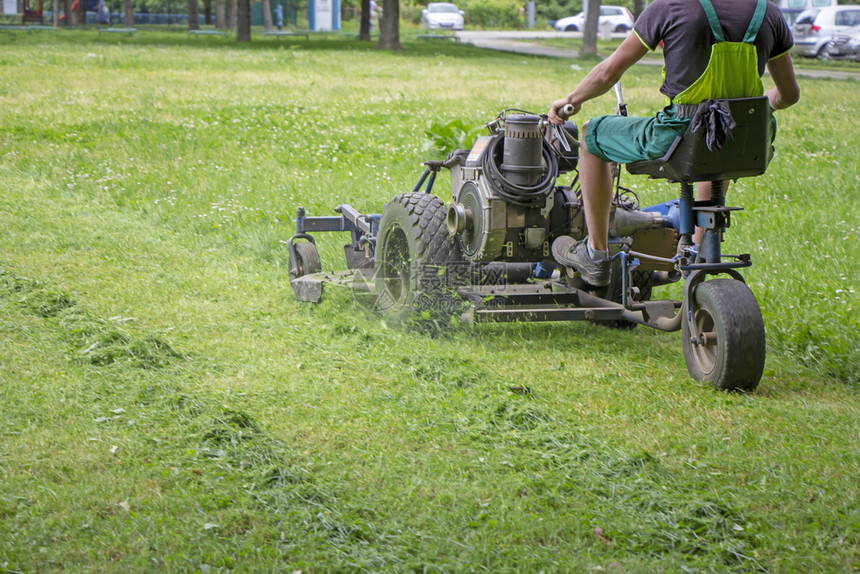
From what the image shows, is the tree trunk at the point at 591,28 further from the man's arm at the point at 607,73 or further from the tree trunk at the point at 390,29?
the man's arm at the point at 607,73

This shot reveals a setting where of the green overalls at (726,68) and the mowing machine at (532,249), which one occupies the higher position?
the green overalls at (726,68)

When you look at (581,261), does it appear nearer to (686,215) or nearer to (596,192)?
(596,192)

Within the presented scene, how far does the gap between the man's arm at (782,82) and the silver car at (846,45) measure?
32.0 m

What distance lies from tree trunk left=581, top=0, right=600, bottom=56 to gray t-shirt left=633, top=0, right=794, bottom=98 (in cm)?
3058

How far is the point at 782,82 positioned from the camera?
16.3ft

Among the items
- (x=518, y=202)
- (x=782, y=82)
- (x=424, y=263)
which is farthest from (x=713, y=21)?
(x=424, y=263)

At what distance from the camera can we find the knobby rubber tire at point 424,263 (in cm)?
577

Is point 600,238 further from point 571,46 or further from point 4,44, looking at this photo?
point 571,46

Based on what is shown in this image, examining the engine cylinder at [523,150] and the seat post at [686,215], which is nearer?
the seat post at [686,215]

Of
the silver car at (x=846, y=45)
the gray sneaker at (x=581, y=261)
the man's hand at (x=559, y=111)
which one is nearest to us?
the man's hand at (x=559, y=111)

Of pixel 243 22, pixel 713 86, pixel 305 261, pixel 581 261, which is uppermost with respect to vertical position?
pixel 243 22

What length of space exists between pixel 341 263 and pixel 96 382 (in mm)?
3131

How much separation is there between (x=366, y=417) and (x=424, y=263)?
1.52 m

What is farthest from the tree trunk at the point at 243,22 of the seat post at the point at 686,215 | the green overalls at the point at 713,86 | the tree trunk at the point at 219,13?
the green overalls at the point at 713,86
